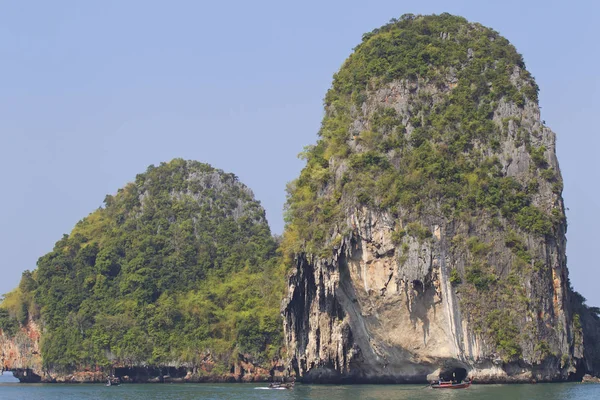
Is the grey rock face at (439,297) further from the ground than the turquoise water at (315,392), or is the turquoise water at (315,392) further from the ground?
the grey rock face at (439,297)

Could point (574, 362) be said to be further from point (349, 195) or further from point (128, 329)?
point (128, 329)

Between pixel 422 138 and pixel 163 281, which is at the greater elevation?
pixel 422 138

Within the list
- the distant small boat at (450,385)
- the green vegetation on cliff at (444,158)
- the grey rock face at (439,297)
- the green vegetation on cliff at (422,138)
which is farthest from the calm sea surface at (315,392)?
the green vegetation on cliff at (422,138)

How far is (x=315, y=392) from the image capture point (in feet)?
142

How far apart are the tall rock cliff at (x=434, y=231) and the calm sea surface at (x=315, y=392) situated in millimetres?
1789

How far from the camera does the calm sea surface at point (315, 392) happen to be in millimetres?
37844

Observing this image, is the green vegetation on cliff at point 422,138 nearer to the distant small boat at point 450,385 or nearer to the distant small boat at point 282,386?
the distant small boat at point 282,386

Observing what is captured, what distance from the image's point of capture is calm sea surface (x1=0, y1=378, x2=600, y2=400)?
124 feet

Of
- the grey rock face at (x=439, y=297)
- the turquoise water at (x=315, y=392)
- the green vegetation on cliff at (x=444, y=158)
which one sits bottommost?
the turquoise water at (x=315, y=392)

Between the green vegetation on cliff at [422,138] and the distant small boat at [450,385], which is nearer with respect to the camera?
the distant small boat at [450,385]

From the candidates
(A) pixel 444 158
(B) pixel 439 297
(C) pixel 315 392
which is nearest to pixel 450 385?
(B) pixel 439 297

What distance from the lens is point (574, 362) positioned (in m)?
44.3

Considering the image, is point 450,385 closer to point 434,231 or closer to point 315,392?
point 315,392

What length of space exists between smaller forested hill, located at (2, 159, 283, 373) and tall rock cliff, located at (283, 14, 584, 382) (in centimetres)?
1139
